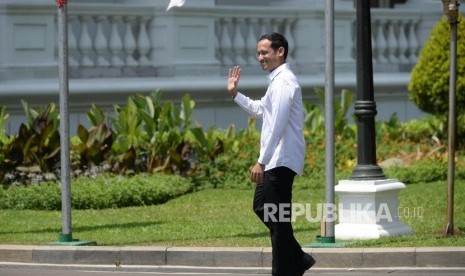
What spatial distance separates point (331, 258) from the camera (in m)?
12.3

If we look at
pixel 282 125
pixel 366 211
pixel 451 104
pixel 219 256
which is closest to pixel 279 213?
pixel 282 125

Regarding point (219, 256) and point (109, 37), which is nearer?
point (219, 256)

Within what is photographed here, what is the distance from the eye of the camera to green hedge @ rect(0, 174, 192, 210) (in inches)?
634

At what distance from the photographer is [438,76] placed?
20.5m

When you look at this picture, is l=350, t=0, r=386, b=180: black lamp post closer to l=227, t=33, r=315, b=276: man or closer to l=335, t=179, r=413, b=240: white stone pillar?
l=335, t=179, r=413, b=240: white stone pillar

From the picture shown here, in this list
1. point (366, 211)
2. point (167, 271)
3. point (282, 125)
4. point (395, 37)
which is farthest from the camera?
point (395, 37)

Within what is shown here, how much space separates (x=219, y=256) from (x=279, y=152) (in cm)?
221

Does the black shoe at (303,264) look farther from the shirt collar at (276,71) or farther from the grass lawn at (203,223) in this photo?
the grass lawn at (203,223)

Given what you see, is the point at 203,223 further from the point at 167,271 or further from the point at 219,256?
the point at 167,271

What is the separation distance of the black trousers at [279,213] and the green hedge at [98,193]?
576 cm

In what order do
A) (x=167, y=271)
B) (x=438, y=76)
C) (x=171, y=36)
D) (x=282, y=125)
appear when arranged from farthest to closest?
(x=171, y=36), (x=438, y=76), (x=167, y=271), (x=282, y=125)

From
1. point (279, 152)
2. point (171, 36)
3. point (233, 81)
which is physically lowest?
point (279, 152)

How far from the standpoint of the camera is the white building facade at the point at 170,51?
19.5 m

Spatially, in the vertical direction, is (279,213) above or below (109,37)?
below
